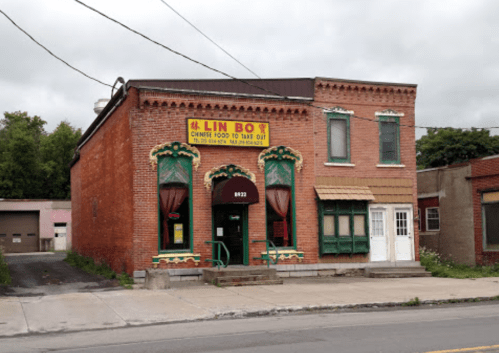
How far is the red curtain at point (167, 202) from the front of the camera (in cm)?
1820

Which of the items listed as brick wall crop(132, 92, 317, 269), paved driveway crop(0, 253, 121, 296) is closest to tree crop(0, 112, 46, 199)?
paved driveway crop(0, 253, 121, 296)

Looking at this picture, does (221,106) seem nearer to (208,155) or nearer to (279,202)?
(208,155)

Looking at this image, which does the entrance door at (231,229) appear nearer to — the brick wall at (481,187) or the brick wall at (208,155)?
the brick wall at (208,155)

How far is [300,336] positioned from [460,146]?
1480 inches

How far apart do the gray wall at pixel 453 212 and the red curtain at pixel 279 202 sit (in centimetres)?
907

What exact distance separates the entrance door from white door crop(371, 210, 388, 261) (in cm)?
511

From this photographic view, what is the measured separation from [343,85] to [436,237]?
9639 mm

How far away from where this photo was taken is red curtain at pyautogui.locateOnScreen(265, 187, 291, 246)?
64.8 feet

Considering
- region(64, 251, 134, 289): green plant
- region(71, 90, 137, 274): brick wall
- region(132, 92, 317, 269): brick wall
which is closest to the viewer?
region(64, 251, 134, 289): green plant

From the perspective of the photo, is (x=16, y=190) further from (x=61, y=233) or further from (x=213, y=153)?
(x=213, y=153)

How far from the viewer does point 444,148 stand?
44250 mm

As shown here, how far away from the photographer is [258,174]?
1961 cm

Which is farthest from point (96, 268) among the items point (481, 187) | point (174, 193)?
point (481, 187)

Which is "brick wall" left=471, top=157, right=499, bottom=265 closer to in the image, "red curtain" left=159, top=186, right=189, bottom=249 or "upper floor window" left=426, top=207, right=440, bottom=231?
"upper floor window" left=426, top=207, right=440, bottom=231
